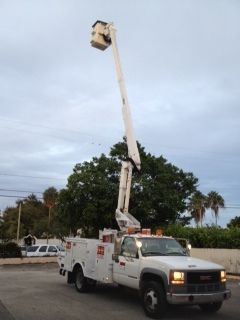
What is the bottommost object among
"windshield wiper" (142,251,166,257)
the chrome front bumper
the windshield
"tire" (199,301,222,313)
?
"tire" (199,301,222,313)

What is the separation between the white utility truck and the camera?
1198 centimetres

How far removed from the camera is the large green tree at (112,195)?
124 ft

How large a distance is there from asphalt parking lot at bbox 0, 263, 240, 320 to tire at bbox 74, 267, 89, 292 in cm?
23

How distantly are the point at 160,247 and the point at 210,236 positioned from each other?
1594 cm

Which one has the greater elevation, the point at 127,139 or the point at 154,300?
the point at 127,139

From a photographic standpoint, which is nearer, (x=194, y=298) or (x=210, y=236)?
(x=194, y=298)

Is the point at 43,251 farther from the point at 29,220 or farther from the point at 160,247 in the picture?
the point at 29,220

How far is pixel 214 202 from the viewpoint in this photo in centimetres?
8088

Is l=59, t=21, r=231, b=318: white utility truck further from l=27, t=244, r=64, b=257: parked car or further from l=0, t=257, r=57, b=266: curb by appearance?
l=27, t=244, r=64, b=257: parked car

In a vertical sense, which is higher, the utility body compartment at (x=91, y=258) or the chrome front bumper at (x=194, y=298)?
the utility body compartment at (x=91, y=258)

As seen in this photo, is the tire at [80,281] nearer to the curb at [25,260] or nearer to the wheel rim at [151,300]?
the wheel rim at [151,300]

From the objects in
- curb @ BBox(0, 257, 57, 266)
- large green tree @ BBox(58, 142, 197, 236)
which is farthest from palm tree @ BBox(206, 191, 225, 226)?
curb @ BBox(0, 257, 57, 266)

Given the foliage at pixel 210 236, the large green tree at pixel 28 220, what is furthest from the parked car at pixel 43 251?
the large green tree at pixel 28 220

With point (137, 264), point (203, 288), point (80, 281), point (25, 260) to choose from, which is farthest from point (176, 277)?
point (25, 260)
